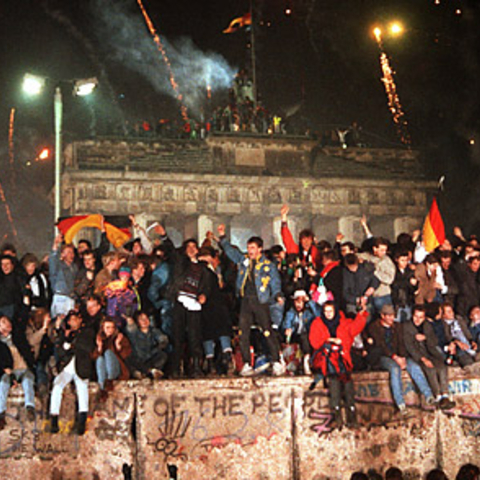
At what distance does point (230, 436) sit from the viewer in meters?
11.7

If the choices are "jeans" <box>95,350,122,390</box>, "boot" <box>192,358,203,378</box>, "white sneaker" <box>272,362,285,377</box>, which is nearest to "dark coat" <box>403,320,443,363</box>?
"white sneaker" <box>272,362,285,377</box>

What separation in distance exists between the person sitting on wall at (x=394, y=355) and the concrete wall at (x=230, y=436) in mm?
169

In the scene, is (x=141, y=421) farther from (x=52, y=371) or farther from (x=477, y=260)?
(x=477, y=260)

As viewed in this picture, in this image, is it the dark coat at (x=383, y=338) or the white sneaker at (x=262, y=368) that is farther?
the dark coat at (x=383, y=338)

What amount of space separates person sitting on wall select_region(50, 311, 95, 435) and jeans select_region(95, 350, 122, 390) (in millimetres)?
124

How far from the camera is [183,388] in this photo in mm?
11680

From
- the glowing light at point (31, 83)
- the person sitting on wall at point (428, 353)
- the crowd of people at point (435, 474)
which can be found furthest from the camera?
the glowing light at point (31, 83)

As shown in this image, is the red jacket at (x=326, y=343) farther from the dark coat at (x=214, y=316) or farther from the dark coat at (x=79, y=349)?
the dark coat at (x=79, y=349)

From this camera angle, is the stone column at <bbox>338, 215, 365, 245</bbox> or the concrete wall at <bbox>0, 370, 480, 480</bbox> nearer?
the concrete wall at <bbox>0, 370, 480, 480</bbox>

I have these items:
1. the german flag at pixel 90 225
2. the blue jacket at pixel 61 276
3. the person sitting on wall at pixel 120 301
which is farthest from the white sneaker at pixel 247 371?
the german flag at pixel 90 225

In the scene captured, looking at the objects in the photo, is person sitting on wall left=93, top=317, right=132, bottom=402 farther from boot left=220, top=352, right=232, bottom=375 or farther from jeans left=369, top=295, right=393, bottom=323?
jeans left=369, top=295, right=393, bottom=323

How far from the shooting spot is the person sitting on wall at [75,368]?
37.1 feet

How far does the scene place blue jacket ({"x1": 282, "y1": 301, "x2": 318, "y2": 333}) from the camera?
1295 centimetres

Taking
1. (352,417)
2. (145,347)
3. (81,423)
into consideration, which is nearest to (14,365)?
(81,423)
